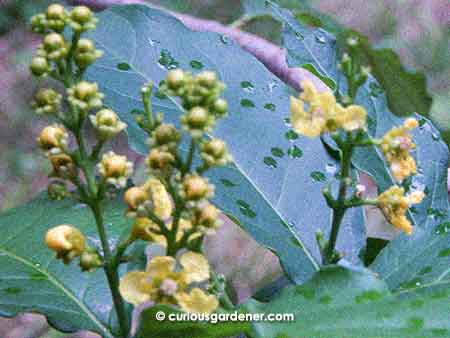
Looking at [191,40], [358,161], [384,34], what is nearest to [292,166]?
[358,161]

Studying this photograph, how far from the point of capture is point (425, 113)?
3.31 ft

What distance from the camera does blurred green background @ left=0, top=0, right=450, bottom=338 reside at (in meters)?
2.38

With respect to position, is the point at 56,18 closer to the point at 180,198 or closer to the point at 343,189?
the point at 180,198

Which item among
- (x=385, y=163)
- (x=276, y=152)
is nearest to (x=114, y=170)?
(x=276, y=152)

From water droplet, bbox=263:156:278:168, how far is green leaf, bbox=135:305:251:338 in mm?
300

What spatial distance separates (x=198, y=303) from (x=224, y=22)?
215 cm

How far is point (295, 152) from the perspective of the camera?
91 centimetres

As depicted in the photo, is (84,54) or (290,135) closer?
(84,54)

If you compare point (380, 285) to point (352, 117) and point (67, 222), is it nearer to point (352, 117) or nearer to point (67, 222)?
point (352, 117)

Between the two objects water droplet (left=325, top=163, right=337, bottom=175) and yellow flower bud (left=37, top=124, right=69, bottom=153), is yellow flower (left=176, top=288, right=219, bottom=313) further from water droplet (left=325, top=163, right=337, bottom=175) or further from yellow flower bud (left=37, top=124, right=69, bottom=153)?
water droplet (left=325, top=163, right=337, bottom=175)

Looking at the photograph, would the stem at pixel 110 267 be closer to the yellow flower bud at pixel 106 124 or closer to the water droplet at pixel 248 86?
the yellow flower bud at pixel 106 124

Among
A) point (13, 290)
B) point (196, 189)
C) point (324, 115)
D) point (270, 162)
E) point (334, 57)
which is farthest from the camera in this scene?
point (334, 57)

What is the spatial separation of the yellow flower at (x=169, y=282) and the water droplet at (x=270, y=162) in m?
0.29

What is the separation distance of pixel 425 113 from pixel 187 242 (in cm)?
51
